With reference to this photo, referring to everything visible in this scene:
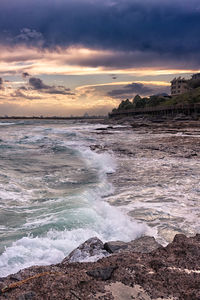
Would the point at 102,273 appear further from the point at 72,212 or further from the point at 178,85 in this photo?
the point at 178,85

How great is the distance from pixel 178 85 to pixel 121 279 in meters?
123

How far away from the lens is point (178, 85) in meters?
116

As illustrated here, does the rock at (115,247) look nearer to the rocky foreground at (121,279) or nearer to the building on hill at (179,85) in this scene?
the rocky foreground at (121,279)

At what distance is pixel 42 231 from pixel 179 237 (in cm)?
247

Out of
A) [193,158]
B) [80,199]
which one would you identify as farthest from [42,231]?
[193,158]

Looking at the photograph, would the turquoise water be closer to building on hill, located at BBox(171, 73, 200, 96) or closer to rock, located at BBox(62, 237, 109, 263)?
rock, located at BBox(62, 237, 109, 263)

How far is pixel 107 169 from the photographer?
10.9 m

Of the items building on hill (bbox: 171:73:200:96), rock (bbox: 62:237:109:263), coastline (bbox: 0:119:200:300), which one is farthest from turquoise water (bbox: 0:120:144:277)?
building on hill (bbox: 171:73:200:96)

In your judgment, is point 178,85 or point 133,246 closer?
point 133,246

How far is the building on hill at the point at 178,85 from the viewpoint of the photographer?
373ft

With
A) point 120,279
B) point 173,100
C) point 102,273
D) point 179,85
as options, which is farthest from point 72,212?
point 179,85

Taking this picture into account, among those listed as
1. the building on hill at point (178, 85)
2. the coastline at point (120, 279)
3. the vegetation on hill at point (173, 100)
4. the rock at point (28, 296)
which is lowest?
the coastline at point (120, 279)

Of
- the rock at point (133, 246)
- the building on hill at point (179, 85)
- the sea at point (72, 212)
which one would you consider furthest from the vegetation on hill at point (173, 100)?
the rock at point (133, 246)

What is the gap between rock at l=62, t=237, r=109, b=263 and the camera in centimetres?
341
